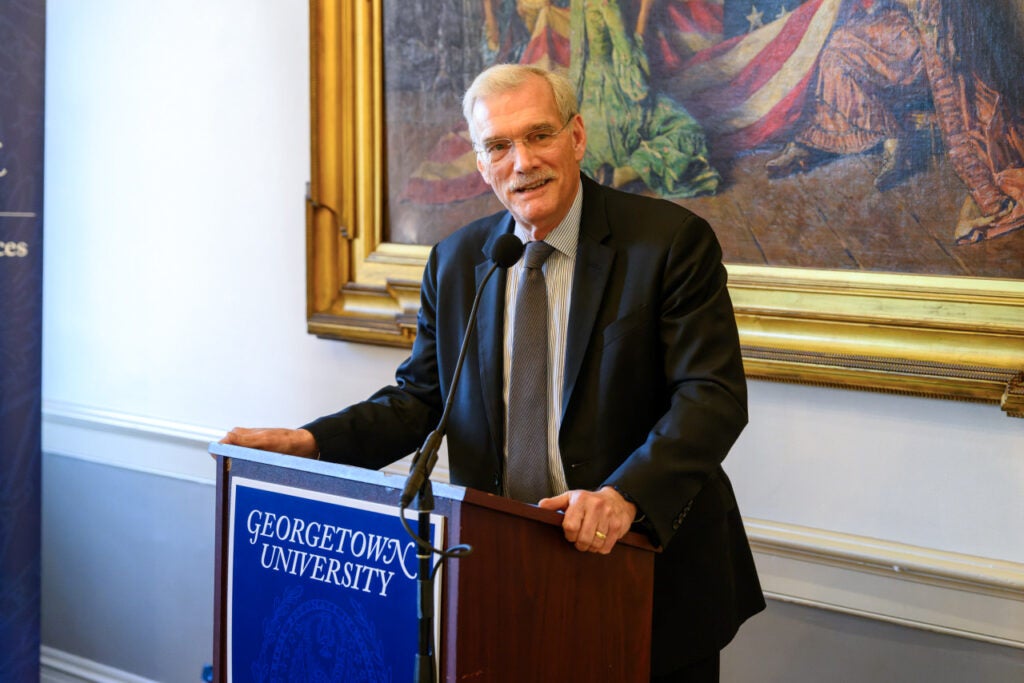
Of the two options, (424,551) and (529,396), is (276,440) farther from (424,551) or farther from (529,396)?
(424,551)

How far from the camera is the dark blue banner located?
3.27 metres

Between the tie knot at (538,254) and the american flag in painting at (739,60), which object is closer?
the tie knot at (538,254)

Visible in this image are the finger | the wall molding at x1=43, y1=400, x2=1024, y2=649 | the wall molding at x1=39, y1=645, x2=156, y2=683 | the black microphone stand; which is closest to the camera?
the black microphone stand

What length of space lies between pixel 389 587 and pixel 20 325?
2282 mm

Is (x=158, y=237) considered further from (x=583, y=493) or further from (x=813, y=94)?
(x=583, y=493)

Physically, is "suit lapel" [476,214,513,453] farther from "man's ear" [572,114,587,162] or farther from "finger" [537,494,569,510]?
"finger" [537,494,569,510]

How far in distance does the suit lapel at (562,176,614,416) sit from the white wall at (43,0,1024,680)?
3.18 feet

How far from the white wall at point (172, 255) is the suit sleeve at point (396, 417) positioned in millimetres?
969

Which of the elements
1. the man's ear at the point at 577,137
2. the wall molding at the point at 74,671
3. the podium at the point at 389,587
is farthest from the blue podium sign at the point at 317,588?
the wall molding at the point at 74,671

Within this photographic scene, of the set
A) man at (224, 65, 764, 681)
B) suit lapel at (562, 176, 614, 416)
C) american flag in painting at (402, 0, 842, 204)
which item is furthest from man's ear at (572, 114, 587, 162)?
american flag in painting at (402, 0, 842, 204)

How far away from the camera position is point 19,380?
135 inches

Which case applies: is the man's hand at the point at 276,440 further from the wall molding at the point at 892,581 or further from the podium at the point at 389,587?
the wall molding at the point at 892,581

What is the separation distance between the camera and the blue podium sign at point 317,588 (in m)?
1.62

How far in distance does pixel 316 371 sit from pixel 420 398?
139cm
